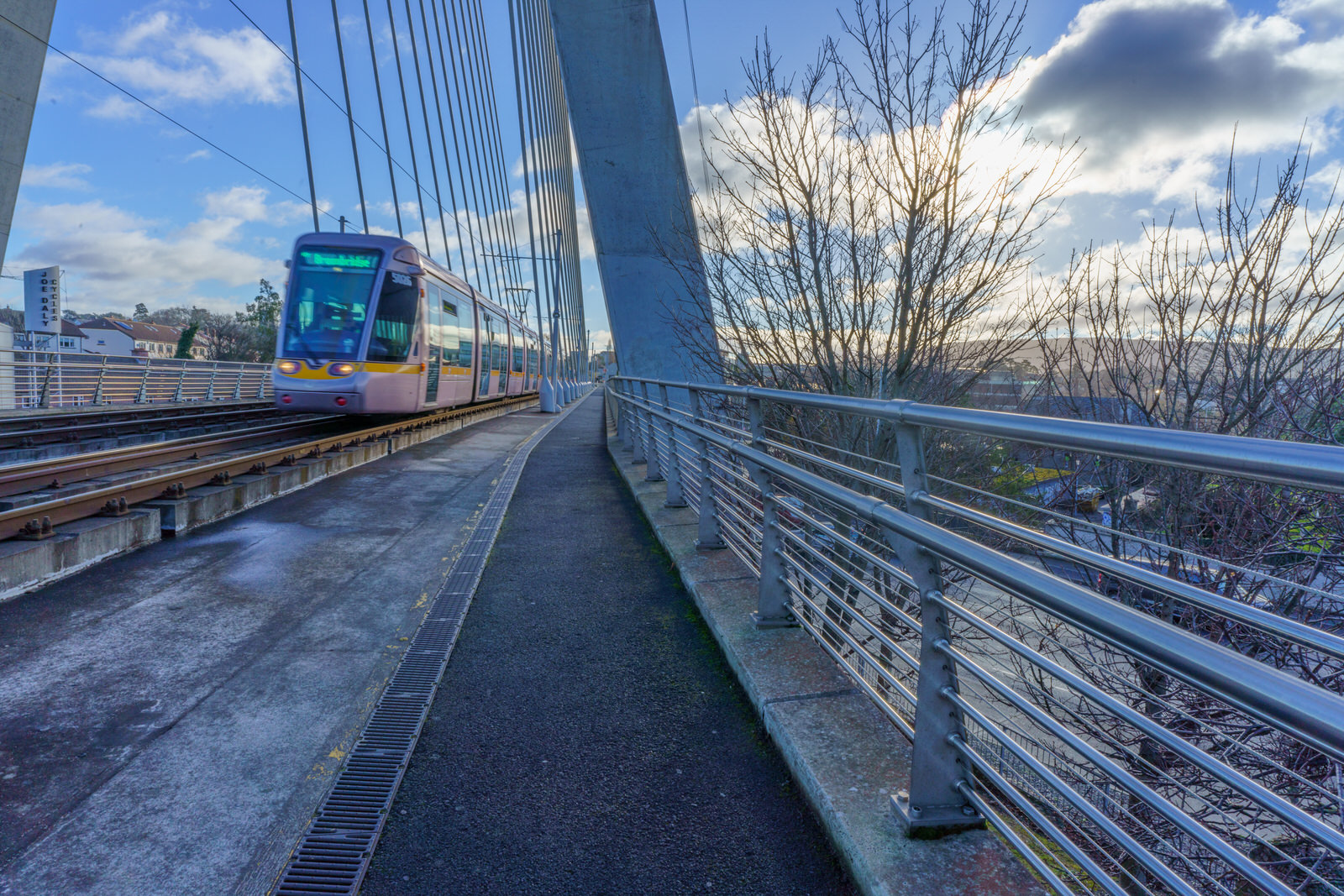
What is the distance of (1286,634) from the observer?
1.05 meters

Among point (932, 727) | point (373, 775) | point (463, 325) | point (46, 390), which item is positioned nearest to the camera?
point (932, 727)

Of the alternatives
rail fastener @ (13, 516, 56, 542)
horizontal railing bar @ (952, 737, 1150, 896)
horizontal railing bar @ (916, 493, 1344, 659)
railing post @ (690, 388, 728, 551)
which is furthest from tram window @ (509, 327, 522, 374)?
horizontal railing bar @ (916, 493, 1344, 659)

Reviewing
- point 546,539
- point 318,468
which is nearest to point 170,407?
point 318,468

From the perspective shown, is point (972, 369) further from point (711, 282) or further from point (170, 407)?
point (170, 407)

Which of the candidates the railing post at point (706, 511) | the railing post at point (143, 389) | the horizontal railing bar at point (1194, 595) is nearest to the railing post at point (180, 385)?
the railing post at point (143, 389)

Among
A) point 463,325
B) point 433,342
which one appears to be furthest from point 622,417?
point 463,325

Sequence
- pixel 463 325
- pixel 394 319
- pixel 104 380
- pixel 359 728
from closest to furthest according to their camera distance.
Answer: pixel 359 728 → pixel 394 319 → pixel 463 325 → pixel 104 380

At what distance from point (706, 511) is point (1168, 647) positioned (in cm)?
417

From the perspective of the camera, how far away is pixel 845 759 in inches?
99.7

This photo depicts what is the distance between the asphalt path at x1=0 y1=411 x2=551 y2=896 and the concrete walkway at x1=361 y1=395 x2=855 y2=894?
14.6 inches

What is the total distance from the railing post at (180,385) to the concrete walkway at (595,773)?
2000 centimetres

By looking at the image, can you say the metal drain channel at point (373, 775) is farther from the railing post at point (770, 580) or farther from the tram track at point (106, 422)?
the tram track at point (106, 422)

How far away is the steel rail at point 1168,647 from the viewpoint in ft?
3.35

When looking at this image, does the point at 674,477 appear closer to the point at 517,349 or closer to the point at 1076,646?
the point at 1076,646
